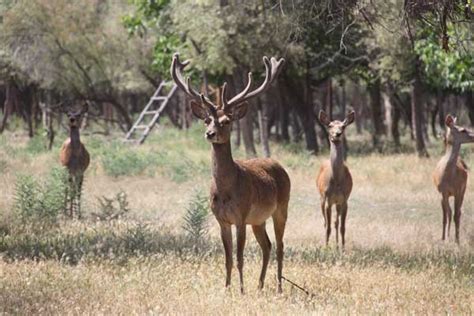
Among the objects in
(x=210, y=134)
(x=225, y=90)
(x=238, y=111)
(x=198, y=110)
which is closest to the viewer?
(x=210, y=134)

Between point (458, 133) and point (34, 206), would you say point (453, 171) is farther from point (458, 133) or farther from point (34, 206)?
point (34, 206)

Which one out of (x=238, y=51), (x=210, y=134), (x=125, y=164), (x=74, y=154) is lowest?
(x=125, y=164)

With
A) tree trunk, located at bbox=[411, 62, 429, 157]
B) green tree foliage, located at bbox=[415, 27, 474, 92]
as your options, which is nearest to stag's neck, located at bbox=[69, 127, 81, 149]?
green tree foliage, located at bbox=[415, 27, 474, 92]

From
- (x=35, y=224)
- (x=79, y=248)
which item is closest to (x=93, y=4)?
(x=35, y=224)

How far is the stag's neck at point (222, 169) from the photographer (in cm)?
874

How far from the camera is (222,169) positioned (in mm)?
8750

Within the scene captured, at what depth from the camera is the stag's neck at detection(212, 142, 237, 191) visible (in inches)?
344

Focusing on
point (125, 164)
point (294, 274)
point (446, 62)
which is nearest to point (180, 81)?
point (294, 274)

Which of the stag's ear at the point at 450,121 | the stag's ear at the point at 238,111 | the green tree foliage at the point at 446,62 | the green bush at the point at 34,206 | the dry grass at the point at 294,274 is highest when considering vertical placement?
the green tree foliage at the point at 446,62

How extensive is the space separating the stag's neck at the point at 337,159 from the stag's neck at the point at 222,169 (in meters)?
5.53

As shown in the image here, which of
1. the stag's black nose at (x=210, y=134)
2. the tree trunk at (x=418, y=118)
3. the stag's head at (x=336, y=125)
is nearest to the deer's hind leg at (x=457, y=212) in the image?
the stag's head at (x=336, y=125)

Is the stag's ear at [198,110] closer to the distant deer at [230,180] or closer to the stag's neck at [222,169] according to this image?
the distant deer at [230,180]

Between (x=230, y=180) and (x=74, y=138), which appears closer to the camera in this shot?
(x=230, y=180)

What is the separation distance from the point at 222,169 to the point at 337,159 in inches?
223
